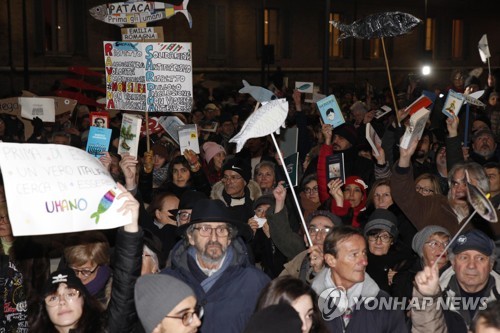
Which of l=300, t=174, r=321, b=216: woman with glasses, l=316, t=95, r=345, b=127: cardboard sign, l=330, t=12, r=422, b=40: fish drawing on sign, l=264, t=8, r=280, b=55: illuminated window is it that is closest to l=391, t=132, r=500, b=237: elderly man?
l=300, t=174, r=321, b=216: woman with glasses

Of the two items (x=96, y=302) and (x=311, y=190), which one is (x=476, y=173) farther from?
(x=96, y=302)

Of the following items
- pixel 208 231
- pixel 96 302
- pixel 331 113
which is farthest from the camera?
pixel 331 113

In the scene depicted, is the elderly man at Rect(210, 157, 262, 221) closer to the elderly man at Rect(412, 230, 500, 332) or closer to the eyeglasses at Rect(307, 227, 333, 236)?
the eyeglasses at Rect(307, 227, 333, 236)

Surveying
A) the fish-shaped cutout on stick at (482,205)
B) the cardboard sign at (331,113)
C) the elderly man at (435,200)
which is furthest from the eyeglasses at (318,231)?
the cardboard sign at (331,113)

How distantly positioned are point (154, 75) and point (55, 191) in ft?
17.4

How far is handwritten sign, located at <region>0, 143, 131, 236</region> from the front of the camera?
375 cm

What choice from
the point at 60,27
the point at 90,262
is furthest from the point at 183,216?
the point at 60,27

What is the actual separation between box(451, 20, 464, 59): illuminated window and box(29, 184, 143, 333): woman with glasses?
43.3 meters

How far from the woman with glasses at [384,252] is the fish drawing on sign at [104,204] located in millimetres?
2281

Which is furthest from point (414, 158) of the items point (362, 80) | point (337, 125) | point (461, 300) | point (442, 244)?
point (362, 80)

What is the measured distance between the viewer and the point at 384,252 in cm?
583

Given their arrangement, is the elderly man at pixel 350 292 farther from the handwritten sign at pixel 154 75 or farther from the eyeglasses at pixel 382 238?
the handwritten sign at pixel 154 75

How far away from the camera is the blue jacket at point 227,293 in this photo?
454 cm

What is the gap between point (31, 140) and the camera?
11641mm
